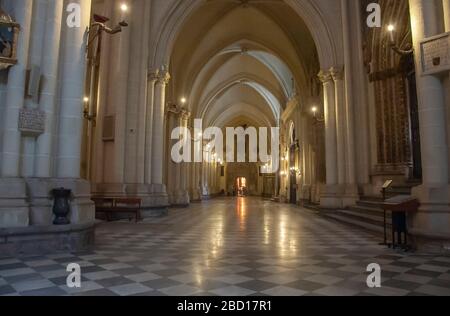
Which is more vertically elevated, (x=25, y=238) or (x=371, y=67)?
(x=371, y=67)

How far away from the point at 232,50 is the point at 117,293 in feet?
79.6

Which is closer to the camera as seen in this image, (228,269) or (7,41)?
(228,269)

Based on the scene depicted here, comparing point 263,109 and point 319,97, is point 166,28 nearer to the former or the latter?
point 319,97

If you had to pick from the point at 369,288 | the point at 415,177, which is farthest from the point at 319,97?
the point at 369,288

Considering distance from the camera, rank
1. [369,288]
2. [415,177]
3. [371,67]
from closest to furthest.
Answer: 1. [369,288]
2. [415,177]
3. [371,67]

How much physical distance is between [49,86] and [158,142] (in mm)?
7607

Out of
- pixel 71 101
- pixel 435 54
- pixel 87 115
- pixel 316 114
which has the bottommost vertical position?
pixel 71 101

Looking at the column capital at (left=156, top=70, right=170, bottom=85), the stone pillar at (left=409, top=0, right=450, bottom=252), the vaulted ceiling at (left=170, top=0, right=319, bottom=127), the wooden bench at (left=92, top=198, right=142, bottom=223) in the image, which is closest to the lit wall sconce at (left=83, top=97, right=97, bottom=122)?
the column capital at (left=156, top=70, right=170, bottom=85)

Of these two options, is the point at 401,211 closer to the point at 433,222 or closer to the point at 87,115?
the point at 433,222

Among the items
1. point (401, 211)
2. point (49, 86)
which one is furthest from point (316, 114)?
point (49, 86)

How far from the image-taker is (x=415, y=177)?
34.4ft

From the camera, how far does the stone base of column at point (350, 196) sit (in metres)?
12.3

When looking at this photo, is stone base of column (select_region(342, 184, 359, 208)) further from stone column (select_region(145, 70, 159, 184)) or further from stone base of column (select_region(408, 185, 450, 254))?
stone column (select_region(145, 70, 159, 184))

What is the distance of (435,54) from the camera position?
5891 mm
